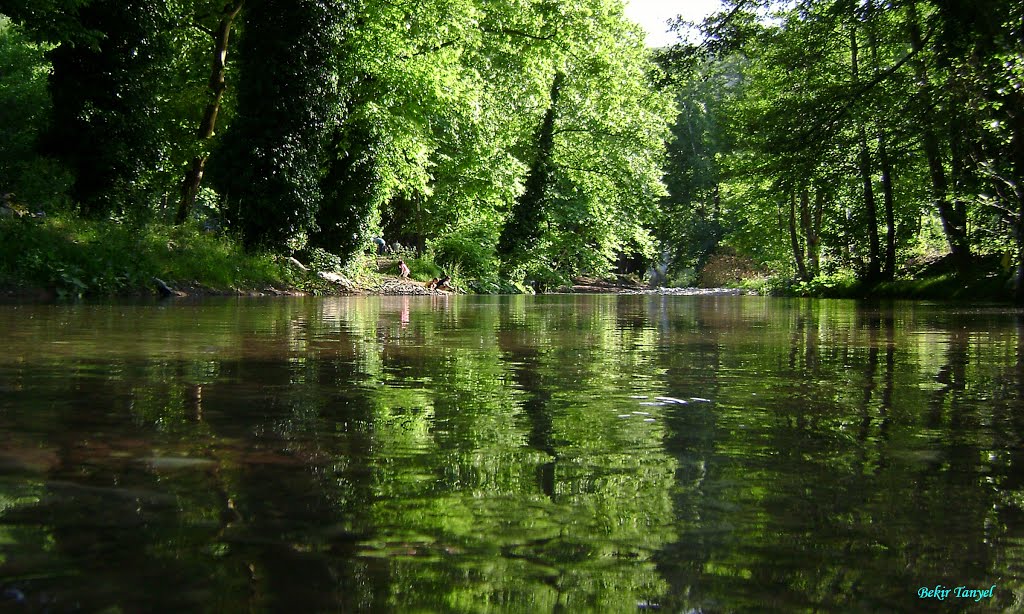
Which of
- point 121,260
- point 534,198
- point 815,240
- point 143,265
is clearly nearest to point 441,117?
point 534,198

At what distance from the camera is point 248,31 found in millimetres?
21750

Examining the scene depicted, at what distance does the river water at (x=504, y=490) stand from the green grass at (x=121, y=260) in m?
10.7

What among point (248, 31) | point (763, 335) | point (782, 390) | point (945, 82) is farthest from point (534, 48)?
point (782, 390)

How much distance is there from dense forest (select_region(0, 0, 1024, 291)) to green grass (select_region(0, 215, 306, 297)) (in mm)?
309

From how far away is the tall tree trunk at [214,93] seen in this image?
23875mm

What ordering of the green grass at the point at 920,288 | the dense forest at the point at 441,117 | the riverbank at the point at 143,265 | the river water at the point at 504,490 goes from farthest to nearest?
the green grass at the point at 920,288 < the dense forest at the point at 441,117 < the riverbank at the point at 143,265 < the river water at the point at 504,490

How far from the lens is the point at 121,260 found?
16.1m

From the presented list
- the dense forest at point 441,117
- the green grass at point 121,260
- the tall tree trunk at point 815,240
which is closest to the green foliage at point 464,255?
the dense forest at point 441,117

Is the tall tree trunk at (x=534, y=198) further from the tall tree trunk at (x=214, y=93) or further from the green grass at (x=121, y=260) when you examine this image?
the green grass at (x=121, y=260)

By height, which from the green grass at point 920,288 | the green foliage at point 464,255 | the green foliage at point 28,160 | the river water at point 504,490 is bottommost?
the river water at point 504,490

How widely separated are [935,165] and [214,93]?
17887 mm

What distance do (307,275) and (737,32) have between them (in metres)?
10.7

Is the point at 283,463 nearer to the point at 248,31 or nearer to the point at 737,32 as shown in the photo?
the point at 737,32

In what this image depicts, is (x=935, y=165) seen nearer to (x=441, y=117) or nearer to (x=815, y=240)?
(x=441, y=117)
